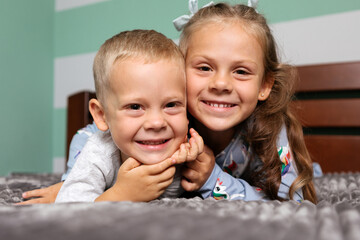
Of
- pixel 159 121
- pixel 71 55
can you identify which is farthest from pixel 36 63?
pixel 159 121

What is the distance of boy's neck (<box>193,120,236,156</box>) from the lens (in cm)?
107

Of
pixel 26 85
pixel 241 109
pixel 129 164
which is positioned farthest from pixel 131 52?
pixel 26 85

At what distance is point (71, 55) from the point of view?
256 centimetres

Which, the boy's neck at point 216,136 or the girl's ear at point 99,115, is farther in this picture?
the boy's neck at point 216,136

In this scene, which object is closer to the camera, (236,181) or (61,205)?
(61,205)

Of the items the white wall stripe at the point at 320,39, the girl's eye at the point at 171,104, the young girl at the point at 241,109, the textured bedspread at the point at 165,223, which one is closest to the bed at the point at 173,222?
the textured bedspread at the point at 165,223

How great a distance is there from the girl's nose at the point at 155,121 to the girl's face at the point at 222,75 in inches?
8.0

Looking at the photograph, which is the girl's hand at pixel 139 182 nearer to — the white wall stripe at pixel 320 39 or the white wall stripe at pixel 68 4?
the white wall stripe at pixel 320 39

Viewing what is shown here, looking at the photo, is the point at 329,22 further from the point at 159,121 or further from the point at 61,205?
the point at 61,205

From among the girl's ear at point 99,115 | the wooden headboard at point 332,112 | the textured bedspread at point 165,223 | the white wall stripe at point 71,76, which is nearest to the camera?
the textured bedspread at point 165,223

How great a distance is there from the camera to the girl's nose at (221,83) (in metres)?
0.90

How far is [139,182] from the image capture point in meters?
0.75

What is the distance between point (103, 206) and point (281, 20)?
1.73 metres

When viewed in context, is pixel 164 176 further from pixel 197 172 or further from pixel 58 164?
pixel 58 164
